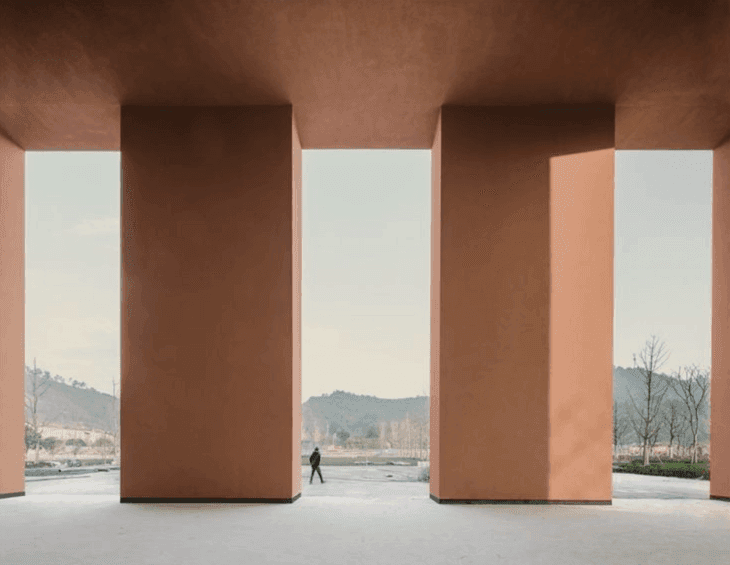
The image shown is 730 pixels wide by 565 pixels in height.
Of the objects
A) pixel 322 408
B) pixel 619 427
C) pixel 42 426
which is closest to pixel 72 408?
pixel 42 426

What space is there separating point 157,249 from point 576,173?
16.9ft

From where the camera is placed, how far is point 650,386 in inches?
727

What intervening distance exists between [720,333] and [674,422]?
16.9 metres

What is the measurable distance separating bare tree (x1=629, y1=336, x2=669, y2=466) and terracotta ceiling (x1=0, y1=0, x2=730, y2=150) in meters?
12.1

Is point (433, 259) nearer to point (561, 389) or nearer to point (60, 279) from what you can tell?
point (561, 389)

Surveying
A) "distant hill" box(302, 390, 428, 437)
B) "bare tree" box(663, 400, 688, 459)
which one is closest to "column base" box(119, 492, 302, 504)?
"bare tree" box(663, 400, 688, 459)

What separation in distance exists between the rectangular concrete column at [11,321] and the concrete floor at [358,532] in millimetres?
616

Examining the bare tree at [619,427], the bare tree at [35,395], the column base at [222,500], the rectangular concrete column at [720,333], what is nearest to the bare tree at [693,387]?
the bare tree at [619,427]

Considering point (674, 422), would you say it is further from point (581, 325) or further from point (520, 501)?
point (520, 501)

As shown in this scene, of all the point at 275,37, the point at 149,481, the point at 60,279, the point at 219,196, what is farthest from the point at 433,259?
the point at 60,279

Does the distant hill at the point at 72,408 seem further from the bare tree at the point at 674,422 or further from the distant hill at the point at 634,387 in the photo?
the bare tree at the point at 674,422

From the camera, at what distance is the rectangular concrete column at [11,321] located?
7055mm

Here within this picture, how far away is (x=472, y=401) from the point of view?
636 cm

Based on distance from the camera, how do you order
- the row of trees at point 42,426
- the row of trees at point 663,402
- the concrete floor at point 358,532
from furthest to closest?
the row of trees at point 42,426
the row of trees at point 663,402
the concrete floor at point 358,532
